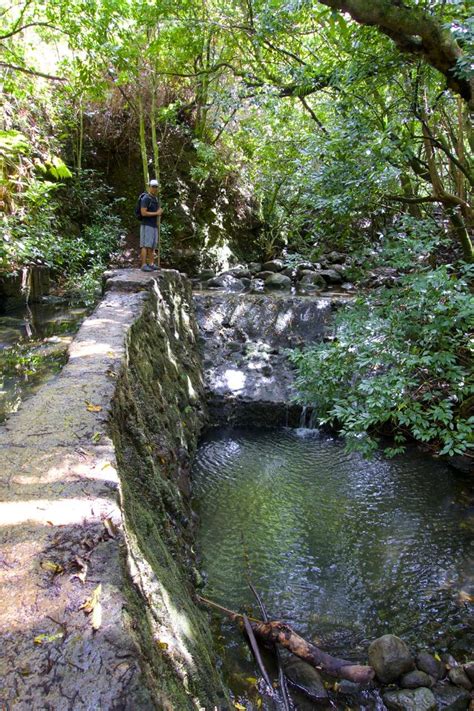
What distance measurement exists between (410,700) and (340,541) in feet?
6.25

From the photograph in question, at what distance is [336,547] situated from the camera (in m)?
4.98

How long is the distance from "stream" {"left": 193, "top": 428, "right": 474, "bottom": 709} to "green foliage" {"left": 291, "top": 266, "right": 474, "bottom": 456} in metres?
1.37

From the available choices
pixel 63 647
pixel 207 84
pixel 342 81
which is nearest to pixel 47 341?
pixel 342 81

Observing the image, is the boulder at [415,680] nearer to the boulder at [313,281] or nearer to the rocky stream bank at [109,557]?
the rocky stream bank at [109,557]

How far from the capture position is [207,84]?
1214 centimetres

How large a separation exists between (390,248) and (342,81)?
86.6 inches

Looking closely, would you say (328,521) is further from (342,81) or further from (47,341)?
(342,81)

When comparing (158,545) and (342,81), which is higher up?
(342,81)

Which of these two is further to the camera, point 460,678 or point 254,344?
point 254,344

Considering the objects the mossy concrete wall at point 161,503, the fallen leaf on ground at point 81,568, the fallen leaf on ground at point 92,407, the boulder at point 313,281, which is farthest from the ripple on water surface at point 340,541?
the boulder at point 313,281

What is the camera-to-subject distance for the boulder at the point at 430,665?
11.4ft

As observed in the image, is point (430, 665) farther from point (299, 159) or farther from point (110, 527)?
point (299, 159)

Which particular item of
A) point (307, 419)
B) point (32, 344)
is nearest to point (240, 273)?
point (307, 419)

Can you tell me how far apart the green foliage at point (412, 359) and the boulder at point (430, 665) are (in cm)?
163
